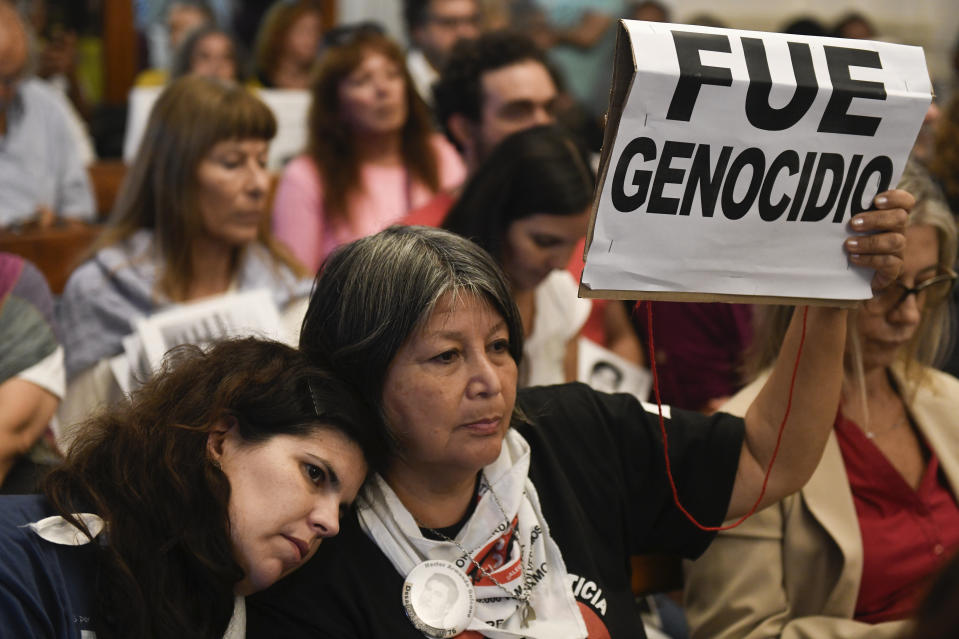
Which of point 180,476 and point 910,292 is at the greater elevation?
point 910,292

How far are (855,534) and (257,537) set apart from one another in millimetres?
1224

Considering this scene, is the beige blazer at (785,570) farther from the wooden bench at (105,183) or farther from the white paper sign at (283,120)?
the wooden bench at (105,183)

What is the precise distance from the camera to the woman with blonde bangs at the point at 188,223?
302 cm

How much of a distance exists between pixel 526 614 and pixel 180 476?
A: 0.63m

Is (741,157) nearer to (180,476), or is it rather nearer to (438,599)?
(438,599)

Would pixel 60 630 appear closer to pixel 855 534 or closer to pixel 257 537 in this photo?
pixel 257 537

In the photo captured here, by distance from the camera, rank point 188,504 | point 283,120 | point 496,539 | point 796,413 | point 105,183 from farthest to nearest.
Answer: point 105,183, point 283,120, point 796,413, point 496,539, point 188,504

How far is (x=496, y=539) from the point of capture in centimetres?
184

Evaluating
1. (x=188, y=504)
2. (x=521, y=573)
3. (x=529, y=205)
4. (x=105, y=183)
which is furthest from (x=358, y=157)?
(x=188, y=504)

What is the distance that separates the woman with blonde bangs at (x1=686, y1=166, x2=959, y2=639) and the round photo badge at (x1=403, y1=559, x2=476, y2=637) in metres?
0.65

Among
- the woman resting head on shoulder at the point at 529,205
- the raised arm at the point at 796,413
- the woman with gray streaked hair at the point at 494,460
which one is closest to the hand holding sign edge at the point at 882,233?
the woman with gray streaked hair at the point at 494,460

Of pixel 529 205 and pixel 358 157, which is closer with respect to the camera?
pixel 529 205

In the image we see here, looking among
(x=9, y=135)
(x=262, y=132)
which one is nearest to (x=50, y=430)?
(x=262, y=132)

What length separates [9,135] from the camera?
4.67 meters
